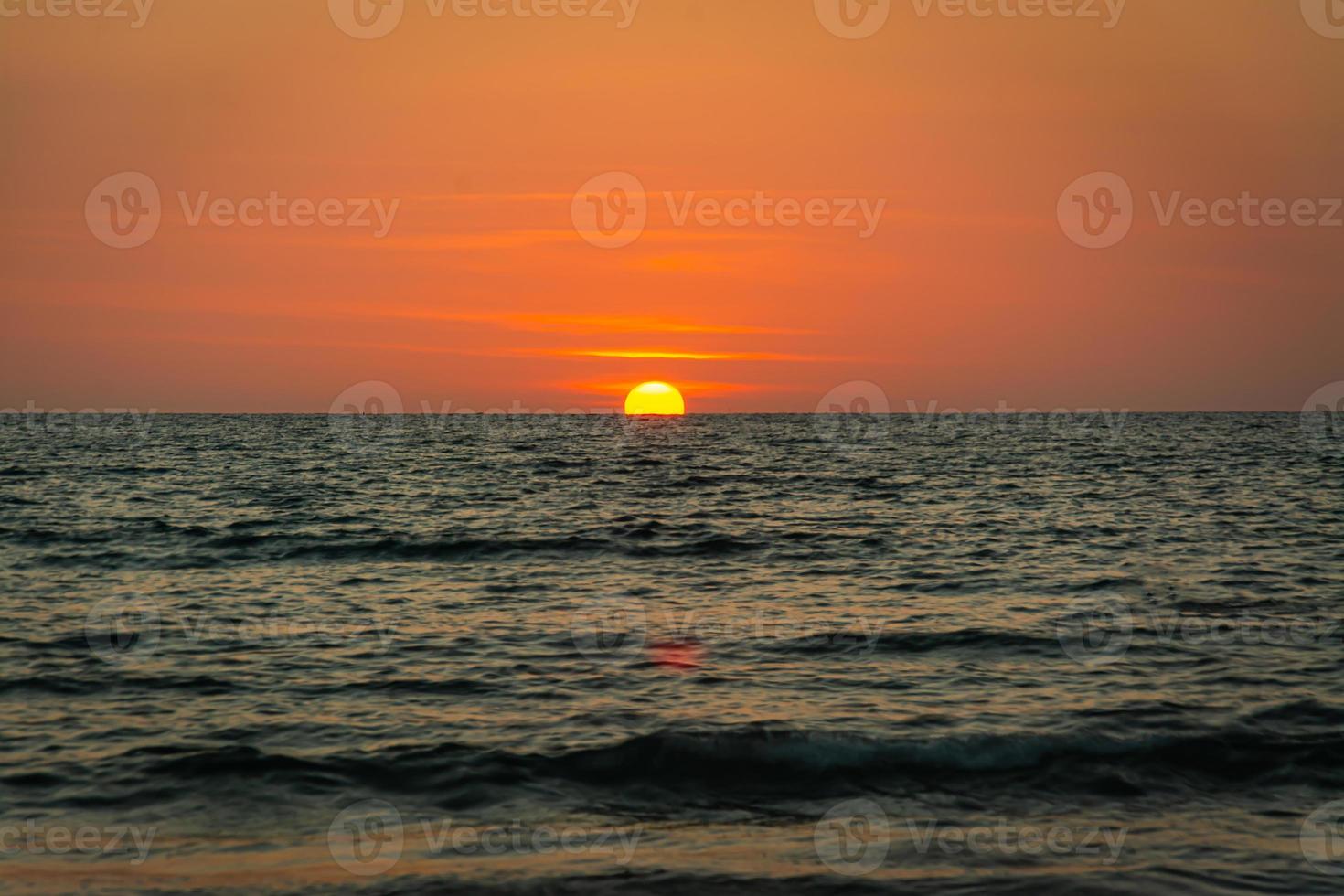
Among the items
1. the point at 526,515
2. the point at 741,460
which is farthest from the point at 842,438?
the point at 526,515

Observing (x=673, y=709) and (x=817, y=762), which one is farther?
(x=673, y=709)

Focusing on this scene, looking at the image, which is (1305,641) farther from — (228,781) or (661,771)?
(228,781)

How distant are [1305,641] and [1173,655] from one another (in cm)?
235

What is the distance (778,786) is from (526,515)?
25217 millimetres

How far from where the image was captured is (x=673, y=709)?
1360cm

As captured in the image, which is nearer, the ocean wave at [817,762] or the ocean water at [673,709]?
the ocean water at [673,709]

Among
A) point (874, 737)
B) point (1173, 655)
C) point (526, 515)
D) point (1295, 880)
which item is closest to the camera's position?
point (1295, 880)

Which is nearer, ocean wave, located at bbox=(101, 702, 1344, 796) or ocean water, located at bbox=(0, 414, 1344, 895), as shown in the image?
ocean water, located at bbox=(0, 414, 1344, 895)

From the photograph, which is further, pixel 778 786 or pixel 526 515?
pixel 526 515

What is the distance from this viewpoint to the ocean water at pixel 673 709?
9.39 meters

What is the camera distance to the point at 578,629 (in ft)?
59.4

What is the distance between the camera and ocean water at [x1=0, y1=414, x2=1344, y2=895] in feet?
30.8

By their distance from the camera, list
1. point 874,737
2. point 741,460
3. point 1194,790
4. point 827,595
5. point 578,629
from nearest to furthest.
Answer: point 1194,790 → point 874,737 → point 578,629 → point 827,595 → point 741,460

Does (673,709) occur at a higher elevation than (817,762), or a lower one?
higher
